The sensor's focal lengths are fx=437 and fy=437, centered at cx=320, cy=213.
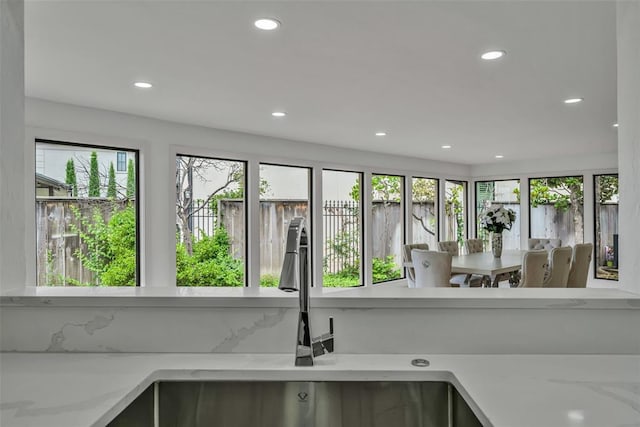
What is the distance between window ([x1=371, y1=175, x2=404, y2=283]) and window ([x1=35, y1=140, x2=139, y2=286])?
3.95 meters

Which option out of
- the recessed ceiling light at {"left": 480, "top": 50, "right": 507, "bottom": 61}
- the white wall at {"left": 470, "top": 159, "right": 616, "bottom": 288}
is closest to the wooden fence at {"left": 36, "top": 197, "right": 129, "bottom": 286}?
the recessed ceiling light at {"left": 480, "top": 50, "right": 507, "bottom": 61}

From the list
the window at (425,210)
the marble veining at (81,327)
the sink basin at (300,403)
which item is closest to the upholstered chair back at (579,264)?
the window at (425,210)

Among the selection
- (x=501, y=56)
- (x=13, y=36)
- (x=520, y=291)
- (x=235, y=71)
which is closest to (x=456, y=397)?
(x=520, y=291)

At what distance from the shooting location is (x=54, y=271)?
3.91 m

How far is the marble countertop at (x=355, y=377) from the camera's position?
965 millimetres

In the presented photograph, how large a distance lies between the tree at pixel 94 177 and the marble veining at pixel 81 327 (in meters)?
3.08

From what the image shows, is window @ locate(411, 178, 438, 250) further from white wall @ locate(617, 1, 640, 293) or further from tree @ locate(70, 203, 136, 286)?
white wall @ locate(617, 1, 640, 293)

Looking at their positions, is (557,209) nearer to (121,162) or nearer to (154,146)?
(154,146)

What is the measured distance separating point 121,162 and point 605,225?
750cm

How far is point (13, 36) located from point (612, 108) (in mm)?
4637

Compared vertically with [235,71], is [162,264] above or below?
below

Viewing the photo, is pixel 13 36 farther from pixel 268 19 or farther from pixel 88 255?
pixel 88 255

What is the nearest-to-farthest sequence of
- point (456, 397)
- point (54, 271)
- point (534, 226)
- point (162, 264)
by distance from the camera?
point (456, 397) < point (54, 271) < point (162, 264) < point (534, 226)

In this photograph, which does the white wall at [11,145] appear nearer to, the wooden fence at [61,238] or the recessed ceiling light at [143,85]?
the recessed ceiling light at [143,85]
